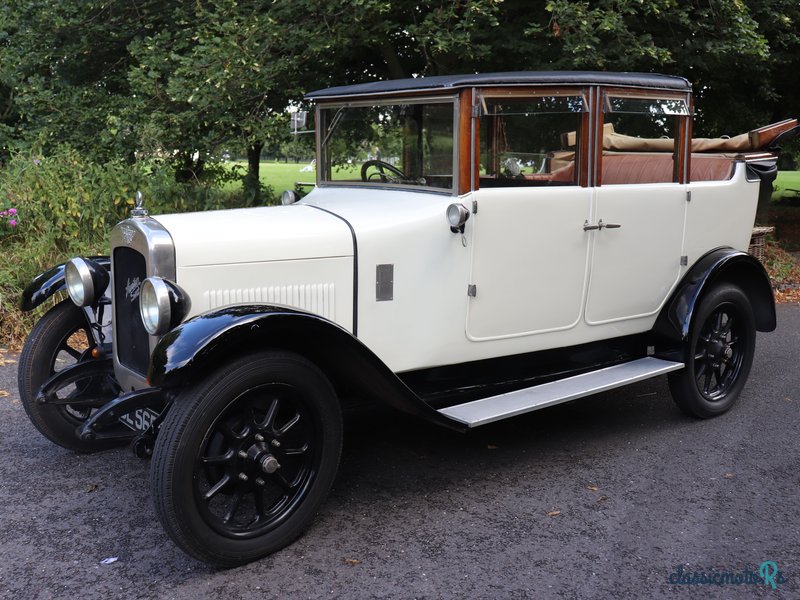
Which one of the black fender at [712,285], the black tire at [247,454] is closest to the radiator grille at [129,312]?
the black tire at [247,454]

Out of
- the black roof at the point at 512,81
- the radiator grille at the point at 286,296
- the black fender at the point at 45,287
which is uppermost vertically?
the black roof at the point at 512,81

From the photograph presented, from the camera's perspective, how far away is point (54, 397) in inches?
150

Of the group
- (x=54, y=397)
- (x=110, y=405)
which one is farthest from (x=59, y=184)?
(x=110, y=405)

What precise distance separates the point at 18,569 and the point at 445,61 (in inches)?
275

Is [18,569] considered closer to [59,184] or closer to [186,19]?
[59,184]

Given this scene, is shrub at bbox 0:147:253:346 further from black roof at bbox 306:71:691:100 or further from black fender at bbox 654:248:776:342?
black fender at bbox 654:248:776:342

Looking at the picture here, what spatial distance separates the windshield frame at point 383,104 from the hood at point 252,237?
53 cm

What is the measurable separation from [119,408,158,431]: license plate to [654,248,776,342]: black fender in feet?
9.23

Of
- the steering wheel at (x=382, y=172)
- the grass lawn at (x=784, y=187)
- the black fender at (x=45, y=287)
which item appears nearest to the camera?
the black fender at (x=45, y=287)

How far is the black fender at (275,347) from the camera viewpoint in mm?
2820

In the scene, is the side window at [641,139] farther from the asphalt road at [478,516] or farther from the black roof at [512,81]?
the asphalt road at [478,516]

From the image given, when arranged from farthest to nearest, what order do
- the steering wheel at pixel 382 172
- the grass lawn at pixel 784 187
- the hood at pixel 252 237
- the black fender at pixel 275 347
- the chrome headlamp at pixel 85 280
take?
the grass lawn at pixel 784 187 → the steering wheel at pixel 382 172 → the chrome headlamp at pixel 85 280 → the hood at pixel 252 237 → the black fender at pixel 275 347

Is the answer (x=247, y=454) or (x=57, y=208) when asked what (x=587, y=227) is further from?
(x=57, y=208)

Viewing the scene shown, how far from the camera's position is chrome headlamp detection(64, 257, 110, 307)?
3746 mm
